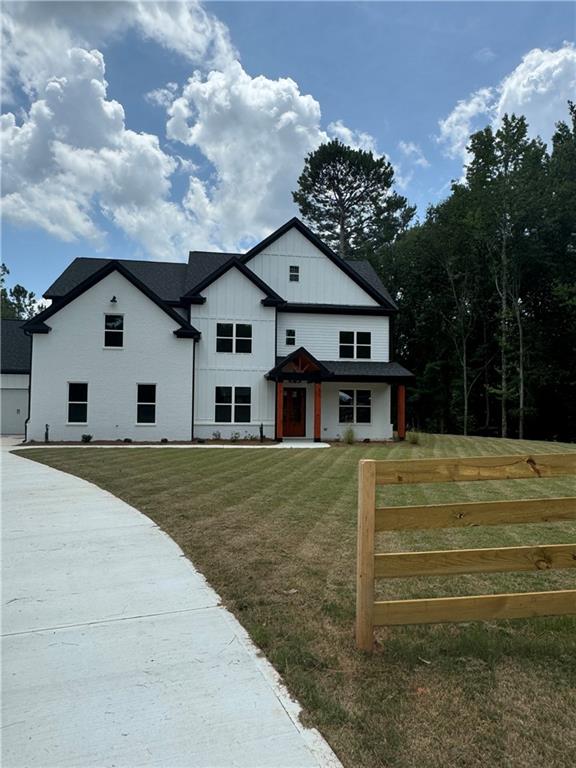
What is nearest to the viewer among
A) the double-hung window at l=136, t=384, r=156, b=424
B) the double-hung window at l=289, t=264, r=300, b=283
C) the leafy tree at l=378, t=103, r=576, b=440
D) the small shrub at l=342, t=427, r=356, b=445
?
the double-hung window at l=136, t=384, r=156, b=424

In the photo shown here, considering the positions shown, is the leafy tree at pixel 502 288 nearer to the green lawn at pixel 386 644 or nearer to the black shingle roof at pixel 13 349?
the green lawn at pixel 386 644

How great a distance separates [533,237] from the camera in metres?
29.8

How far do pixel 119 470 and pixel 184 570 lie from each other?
7.27 metres

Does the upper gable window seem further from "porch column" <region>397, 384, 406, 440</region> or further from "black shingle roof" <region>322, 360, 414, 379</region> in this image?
"porch column" <region>397, 384, 406, 440</region>

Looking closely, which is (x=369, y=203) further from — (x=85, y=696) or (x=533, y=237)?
(x=85, y=696)

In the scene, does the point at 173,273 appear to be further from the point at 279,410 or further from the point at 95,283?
the point at 279,410

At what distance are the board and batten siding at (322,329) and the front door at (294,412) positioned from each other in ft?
6.10

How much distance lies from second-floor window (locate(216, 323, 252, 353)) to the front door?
9.30 ft

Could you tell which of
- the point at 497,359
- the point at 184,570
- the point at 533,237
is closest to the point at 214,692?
the point at 184,570

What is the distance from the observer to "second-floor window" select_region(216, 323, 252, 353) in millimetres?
21484

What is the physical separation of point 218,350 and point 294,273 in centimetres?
543

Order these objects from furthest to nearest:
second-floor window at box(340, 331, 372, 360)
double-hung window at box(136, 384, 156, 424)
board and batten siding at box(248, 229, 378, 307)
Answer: second-floor window at box(340, 331, 372, 360) → board and batten siding at box(248, 229, 378, 307) → double-hung window at box(136, 384, 156, 424)

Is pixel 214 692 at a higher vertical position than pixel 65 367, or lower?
lower

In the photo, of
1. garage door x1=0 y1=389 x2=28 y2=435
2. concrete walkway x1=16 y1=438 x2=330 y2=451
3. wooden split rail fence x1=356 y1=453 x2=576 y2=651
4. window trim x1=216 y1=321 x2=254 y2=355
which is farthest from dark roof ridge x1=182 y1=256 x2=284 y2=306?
wooden split rail fence x1=356 y1=453 x2=576 y2=651
